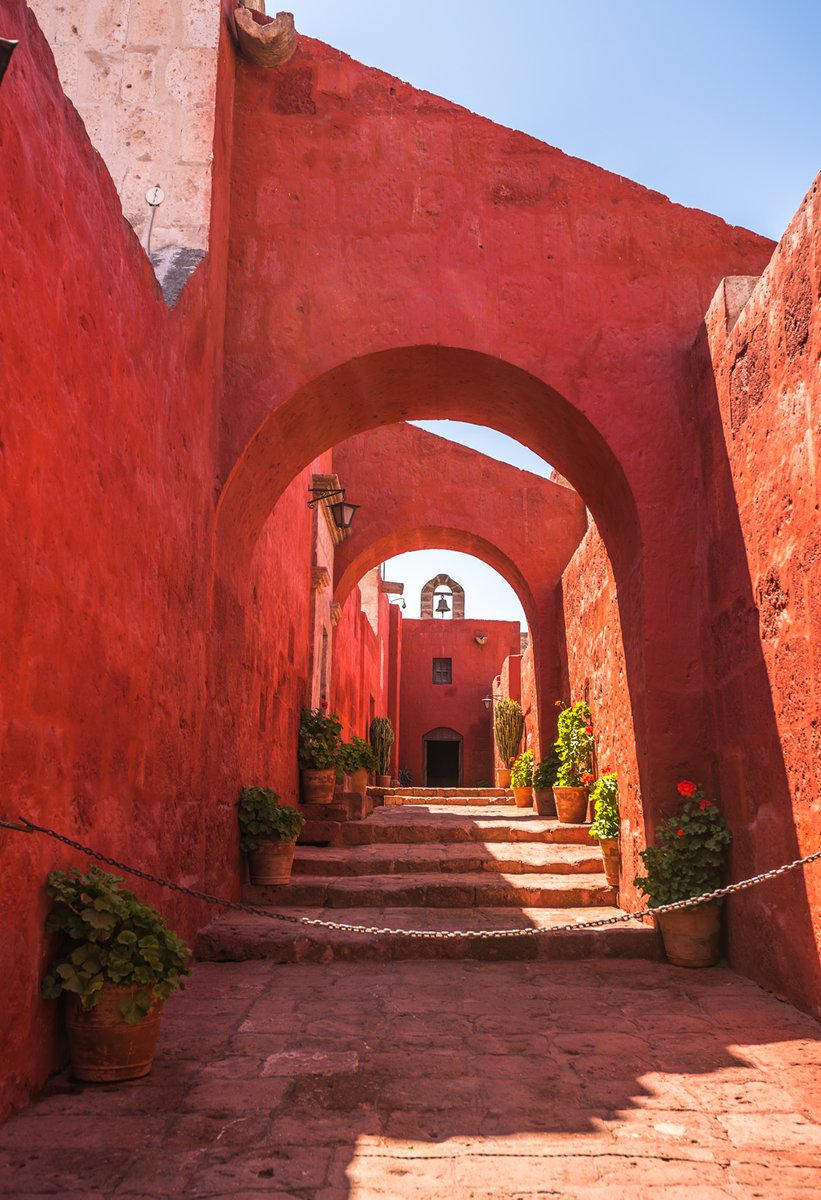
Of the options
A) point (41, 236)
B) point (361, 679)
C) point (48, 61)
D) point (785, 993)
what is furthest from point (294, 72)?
point (361, 679)

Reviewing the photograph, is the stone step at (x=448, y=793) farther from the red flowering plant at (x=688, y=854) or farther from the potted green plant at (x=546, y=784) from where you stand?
the red flowering plant at (x=688, y=854)

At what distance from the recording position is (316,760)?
936cm

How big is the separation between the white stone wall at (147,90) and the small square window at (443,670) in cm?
2167

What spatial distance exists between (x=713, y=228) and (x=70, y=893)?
556 centimetres

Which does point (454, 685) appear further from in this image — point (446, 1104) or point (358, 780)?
point (446, 1104)

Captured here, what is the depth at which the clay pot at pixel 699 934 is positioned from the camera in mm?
5074

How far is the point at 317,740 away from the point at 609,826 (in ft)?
12.5

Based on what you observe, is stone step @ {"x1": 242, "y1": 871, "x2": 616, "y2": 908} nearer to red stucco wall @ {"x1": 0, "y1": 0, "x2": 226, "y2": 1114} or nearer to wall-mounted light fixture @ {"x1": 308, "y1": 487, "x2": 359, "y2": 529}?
red stucco wall @ {"x1": 0, "y1": 0, "x2": 226, "y2": 1114}

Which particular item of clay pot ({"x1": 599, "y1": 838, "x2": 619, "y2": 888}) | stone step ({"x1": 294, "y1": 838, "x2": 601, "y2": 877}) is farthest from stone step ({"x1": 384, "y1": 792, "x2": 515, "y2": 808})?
clay pot ({"x1": 599, "y1": 838, "x2": 619, "y2": 888})

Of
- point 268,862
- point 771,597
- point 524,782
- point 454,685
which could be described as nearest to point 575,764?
point 524,782

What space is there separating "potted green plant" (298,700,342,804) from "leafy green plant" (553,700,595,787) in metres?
2.25

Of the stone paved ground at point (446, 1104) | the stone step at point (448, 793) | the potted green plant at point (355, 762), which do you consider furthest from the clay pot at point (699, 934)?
the stone step at point (448, 793)

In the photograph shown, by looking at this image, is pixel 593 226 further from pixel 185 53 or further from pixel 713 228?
pixel 185 53

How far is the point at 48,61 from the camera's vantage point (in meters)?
3.35
